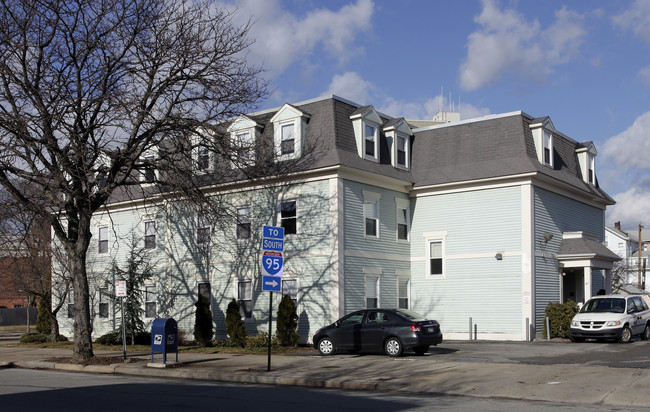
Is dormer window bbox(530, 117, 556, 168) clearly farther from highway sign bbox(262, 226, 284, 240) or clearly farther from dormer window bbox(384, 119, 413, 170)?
highway sign bbox(262, 226, 284, 240)

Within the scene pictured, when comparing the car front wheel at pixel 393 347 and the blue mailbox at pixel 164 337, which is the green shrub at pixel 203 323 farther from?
the car front wheel at pixel 393 347

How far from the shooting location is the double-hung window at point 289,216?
27.0 m

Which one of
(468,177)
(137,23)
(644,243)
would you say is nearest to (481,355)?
(468,177)

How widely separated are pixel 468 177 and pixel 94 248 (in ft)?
→ 63.3

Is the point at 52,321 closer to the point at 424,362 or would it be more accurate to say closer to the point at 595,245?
the point at 424,362

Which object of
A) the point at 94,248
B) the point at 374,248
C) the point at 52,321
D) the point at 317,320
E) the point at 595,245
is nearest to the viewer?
the point at 317,320

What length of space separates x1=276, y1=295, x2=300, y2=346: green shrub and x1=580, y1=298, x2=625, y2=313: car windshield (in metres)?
10.8

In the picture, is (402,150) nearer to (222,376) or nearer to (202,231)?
(202,231)

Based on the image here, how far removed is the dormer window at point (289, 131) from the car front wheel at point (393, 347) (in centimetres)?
926

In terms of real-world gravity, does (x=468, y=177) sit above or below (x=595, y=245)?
above

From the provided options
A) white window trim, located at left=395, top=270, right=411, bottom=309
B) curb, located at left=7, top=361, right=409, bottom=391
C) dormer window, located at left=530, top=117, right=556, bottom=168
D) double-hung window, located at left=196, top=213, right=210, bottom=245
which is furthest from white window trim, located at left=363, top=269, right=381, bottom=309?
curb, located at left=7, top=361, right=409, bottom=391

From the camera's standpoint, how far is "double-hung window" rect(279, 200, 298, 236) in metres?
27.0

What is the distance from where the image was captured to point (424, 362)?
1852cm

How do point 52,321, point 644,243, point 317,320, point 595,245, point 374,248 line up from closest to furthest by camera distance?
point 317,320 → point 374,248 → point 595,245 → point 52,321 → point 644,243
